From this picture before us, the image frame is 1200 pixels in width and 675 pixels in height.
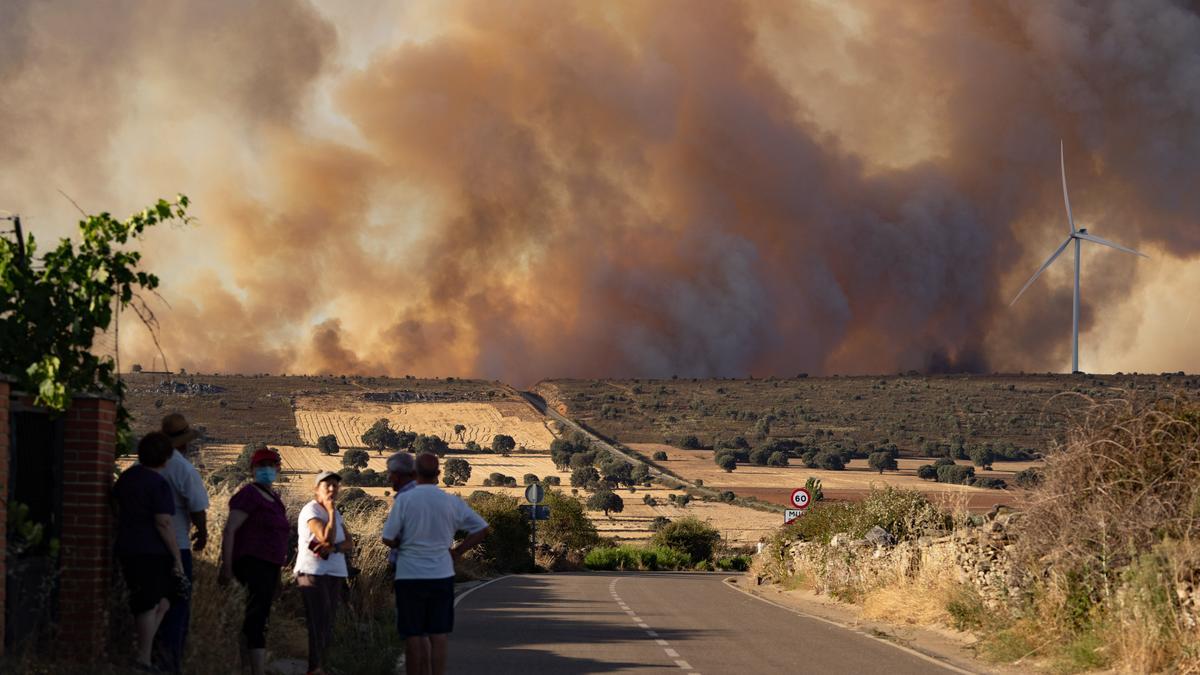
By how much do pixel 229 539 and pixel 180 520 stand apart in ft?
1.46

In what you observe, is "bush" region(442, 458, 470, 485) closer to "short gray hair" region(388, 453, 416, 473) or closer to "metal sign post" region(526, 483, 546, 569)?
"metal sign post" region(526, 483, 546, 569)

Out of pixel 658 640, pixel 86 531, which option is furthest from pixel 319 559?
pixel 658 640

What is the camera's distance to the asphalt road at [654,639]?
56.2 feet

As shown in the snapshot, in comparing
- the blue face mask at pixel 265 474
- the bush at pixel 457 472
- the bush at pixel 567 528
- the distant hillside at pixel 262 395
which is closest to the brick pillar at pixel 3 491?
the blue face mask at pixel 265 474

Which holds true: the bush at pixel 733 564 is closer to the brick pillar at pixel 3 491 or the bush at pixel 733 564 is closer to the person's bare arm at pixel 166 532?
the person's bare arm at pixel 166 532

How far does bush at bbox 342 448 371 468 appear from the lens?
108 metres

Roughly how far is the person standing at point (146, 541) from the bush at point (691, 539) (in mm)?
58369

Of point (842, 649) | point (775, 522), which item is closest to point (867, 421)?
point (775, 522)

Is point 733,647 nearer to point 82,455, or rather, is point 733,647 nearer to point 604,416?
point 82,455

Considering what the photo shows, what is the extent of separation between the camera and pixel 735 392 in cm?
15275

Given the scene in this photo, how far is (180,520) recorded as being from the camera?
1252 centimetres

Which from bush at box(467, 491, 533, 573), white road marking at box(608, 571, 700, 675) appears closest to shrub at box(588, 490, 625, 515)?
bush at box(467, 491, 533, 573)

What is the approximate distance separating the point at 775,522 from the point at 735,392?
6074cm

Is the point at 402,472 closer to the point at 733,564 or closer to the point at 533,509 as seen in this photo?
the point at 533,509
